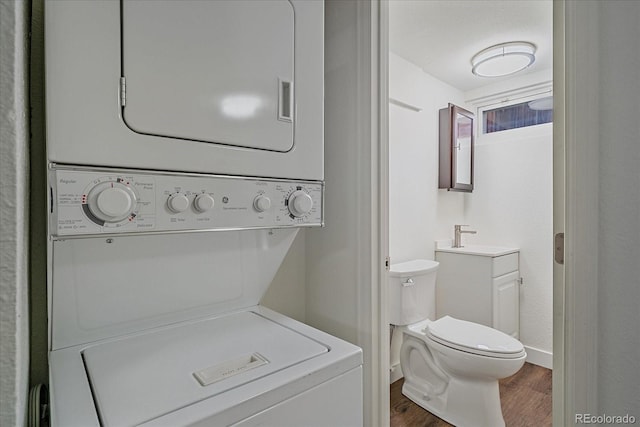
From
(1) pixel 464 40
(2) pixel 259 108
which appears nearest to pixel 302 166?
(2) pixel 259 108

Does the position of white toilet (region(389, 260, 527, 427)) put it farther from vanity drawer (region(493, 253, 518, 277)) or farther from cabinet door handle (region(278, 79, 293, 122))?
cabinet door handle (region(278, 79, 293, 122))

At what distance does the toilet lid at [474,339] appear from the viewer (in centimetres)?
187

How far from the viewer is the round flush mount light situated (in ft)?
7.91

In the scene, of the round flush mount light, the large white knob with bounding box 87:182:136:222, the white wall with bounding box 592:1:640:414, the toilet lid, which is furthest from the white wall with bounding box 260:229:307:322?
the round flush mount light

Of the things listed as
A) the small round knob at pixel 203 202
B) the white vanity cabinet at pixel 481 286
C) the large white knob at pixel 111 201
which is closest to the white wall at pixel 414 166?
the white vanity cabinet at pixel 481 286

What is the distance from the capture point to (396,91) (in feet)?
8.39

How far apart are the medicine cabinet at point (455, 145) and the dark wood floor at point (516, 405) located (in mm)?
1631

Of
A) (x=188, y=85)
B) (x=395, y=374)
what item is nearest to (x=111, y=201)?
(x=188, y=85)

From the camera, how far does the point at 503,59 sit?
2484 mm

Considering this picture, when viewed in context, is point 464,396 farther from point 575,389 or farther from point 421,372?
point 575,389

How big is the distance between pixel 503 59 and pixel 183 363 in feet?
9.36

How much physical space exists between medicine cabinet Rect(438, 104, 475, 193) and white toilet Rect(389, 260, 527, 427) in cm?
86

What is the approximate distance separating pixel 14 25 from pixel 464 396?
2449 mm

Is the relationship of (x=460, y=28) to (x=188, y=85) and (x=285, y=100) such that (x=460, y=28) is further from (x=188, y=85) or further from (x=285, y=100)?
(x=188, y=85)
